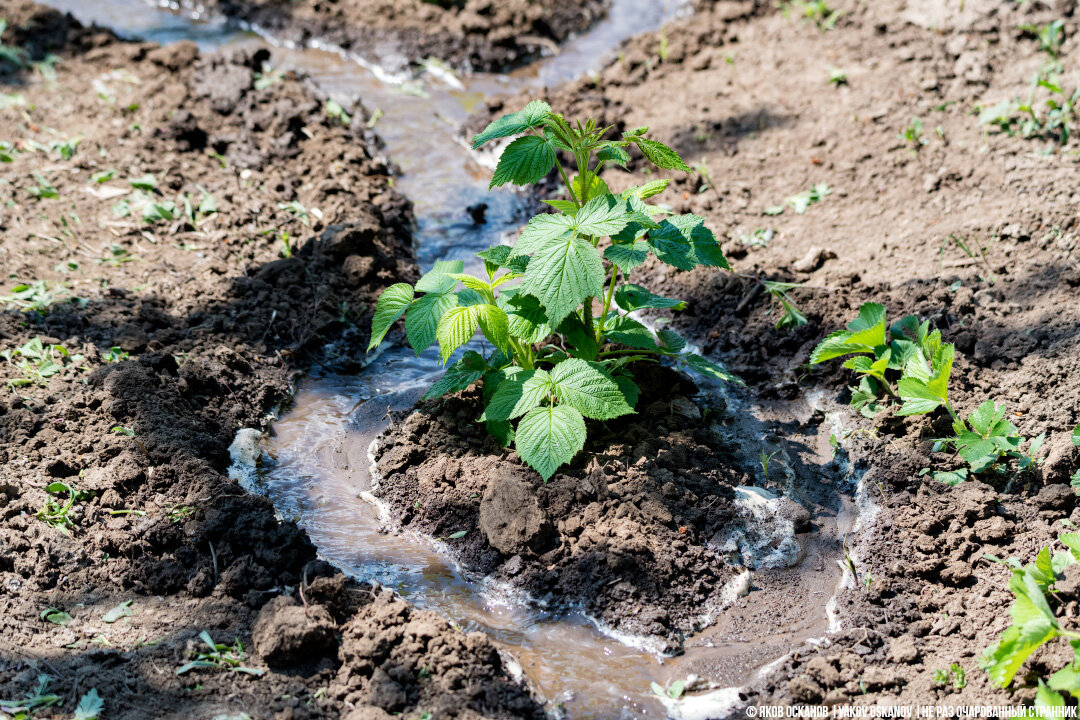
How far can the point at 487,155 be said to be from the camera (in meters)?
6.12

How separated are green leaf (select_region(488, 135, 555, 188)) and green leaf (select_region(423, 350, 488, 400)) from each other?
2.69 feet

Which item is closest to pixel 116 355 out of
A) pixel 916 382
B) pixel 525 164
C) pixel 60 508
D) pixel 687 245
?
pixel 60 508

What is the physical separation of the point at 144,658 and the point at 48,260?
2.71 metres

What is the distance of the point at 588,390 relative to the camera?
3146mm

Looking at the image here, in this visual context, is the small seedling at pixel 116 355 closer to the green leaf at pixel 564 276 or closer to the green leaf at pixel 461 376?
the green leaf at pixel 461 376

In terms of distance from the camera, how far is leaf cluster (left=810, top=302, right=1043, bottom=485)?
10.3ft

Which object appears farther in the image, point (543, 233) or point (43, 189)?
point (43, 189)

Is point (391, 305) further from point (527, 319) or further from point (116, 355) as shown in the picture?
point (116, 355)

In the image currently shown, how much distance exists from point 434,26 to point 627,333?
5193 millimetres

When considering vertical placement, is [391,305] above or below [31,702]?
above

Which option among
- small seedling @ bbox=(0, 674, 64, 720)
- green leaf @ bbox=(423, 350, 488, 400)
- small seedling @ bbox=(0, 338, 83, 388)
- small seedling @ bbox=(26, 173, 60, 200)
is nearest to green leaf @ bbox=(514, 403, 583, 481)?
green leaf @ bbox=(423, 350, 488, 400)

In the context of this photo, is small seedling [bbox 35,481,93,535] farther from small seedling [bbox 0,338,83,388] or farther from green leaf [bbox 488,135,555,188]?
green leaf [bbox 488,135,555,188]

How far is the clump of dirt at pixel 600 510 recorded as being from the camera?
9.87 ft

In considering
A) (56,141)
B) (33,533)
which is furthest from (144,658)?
(56,141)
